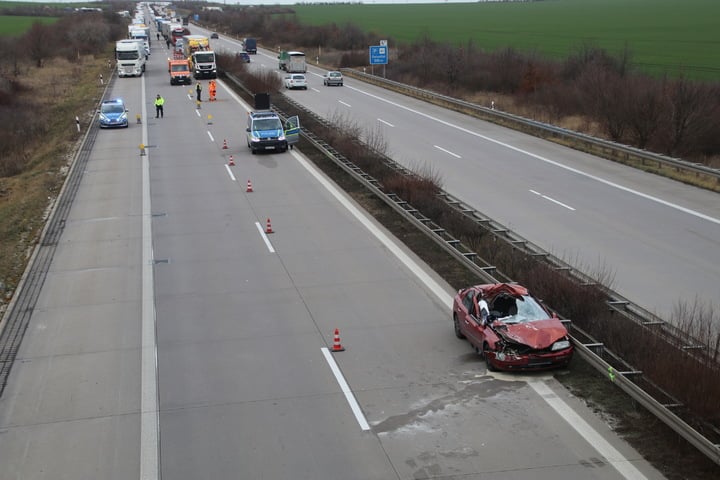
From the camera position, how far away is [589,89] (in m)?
47.6

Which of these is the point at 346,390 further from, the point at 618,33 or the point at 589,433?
the point at 618,33

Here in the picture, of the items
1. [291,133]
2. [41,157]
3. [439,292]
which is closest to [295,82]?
[291,133]

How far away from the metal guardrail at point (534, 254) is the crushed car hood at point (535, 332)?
20.7 inches

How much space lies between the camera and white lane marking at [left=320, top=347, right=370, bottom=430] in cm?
1177

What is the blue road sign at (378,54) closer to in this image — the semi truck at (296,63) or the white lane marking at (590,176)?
the semi truck at (296,63)

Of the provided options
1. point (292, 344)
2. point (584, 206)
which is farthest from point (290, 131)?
point (292, 344)

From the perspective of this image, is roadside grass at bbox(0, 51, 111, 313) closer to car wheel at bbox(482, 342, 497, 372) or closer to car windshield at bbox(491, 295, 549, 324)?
car wheel at bbox(482, 342, 497, 372)

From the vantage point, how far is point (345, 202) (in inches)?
1049

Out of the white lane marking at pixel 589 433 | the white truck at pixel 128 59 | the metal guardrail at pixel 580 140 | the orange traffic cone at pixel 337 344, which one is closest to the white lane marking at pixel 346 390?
the orange traffic cone at pixel 337 344

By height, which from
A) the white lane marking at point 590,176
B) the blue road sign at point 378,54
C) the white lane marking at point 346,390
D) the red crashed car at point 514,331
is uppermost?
the blue road sign at point 378,54

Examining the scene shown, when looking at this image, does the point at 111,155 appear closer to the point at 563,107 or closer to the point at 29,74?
the point at 563,107

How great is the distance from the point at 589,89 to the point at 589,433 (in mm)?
39570

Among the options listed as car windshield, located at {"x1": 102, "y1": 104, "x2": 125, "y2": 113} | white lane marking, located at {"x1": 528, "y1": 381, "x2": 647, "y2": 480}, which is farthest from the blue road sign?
white lane marking, located at {"x1": 528, "y1": 381, "x2": 647, "y2": 480}

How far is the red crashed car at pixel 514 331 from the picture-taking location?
1292 centimetres
